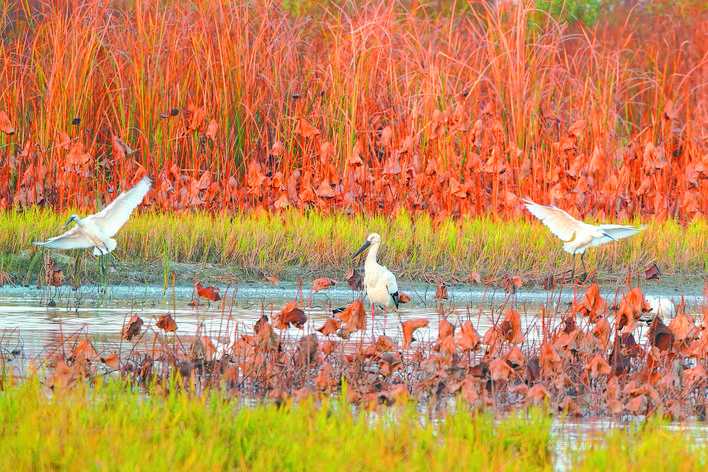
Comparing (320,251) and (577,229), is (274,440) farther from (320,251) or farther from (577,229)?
(320,251)

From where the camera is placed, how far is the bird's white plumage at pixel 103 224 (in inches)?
278

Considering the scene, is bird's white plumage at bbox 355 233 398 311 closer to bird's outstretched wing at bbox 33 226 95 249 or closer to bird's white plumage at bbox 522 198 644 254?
bird's white plumage at bbox 522 198 644 254

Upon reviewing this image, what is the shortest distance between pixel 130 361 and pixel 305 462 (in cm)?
222

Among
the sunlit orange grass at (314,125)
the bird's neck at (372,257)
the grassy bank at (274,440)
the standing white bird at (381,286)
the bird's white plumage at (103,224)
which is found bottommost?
the grassy bank at (274,440)

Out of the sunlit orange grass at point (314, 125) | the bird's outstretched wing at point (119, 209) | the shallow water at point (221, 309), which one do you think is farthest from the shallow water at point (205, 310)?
the sunlit orange grass at point (314, 125)

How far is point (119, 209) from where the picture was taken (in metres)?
7.14

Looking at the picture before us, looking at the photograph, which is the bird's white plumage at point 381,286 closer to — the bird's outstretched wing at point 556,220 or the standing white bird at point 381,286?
the standing white bird at point 381,286

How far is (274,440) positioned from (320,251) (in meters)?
5.24

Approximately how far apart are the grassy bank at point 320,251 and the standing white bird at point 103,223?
1.06 m

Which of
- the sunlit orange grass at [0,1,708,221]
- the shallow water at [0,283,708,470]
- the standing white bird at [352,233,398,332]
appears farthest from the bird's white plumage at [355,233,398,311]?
the sunlit orange grass at [0,1,708,221]

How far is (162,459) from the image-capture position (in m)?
3.15

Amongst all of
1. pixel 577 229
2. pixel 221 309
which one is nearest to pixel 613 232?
pixel 577 229

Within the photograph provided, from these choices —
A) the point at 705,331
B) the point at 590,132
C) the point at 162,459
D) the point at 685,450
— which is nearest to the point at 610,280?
the point at 590,132

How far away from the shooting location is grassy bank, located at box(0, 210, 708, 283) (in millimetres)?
8523
